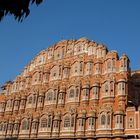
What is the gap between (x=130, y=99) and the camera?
45.0 metres

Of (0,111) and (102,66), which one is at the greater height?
(102,66)

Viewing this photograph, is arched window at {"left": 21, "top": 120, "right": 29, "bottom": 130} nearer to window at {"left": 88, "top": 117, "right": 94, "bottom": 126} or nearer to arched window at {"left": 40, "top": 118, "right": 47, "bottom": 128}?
arched window at {"left": 40, "top": 118, "right": 47, "bottom": 128}

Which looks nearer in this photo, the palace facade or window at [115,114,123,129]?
window at [115,114,123,129]

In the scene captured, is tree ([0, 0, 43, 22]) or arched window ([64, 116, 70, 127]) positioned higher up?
arched window ([64, 116, 70, 127])

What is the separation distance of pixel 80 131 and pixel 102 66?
40.9ft

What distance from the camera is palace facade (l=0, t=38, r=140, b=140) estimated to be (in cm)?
4283

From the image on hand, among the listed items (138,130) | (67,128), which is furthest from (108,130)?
(67,128)

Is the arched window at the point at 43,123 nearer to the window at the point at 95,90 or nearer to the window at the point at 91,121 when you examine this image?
the window at the point at 91,121

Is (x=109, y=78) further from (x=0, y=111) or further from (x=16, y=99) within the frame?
(x=0, y=111)

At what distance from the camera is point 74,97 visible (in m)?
48.7

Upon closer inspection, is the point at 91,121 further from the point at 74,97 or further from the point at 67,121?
the point at 74,97

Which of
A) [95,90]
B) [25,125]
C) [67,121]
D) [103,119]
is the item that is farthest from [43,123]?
[103,119]

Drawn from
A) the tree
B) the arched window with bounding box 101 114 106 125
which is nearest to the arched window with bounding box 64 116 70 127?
the arched window with bounding box 101 114 106 125

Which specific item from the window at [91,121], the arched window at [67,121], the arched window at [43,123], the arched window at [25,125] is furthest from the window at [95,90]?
the arched window at [25,125]
